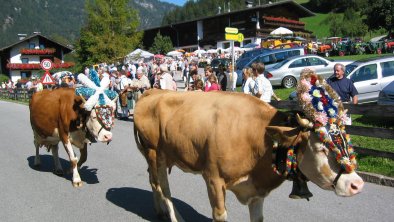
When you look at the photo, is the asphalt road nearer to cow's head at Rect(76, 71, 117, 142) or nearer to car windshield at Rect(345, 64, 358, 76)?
cow's head at Rect(76, 71, 117, 142)

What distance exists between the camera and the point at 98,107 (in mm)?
6445

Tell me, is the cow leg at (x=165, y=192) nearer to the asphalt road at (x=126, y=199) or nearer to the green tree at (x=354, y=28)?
the asphalt road at (x=126, y=199)

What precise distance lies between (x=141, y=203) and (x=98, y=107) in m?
1.60

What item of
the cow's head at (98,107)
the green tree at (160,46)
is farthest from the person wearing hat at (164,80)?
the green tree at (160,46)

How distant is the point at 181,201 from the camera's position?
611 centimetres

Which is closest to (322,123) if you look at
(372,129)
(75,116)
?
(372,129)

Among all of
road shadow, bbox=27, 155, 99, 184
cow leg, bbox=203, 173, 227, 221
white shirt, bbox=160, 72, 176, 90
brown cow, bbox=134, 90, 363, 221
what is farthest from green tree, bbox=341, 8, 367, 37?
cow leg, bbox=203, 173, 227, 221

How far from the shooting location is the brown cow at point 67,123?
21.3 ft

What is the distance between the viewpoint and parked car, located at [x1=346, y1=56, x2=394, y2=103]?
13.0 m

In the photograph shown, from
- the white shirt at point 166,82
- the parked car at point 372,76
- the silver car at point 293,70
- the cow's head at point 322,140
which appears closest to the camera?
the cow's head at point 322,140

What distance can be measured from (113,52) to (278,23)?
1021 inches

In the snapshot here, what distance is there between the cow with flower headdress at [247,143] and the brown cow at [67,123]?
1529 mm

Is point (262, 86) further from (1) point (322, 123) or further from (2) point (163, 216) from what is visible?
(1) point (322, 123)

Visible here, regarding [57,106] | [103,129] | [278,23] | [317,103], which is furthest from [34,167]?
[278,23]
